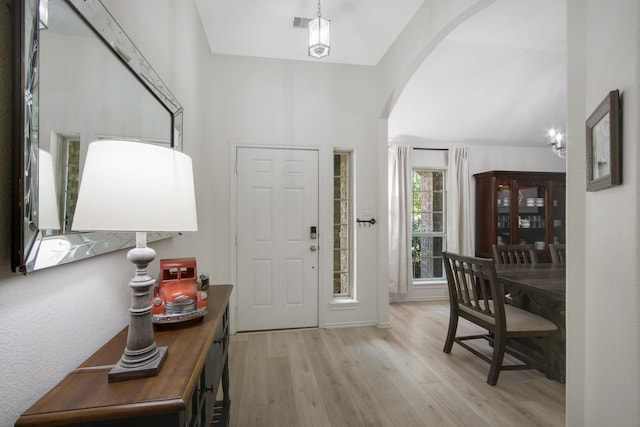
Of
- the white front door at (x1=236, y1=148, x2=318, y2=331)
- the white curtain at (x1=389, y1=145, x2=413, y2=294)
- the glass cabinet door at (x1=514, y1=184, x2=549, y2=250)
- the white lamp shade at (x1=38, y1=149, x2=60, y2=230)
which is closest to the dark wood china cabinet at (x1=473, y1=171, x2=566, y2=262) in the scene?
the glass cabinet door at (x1=514, y1=184, x2=549, y2=250)

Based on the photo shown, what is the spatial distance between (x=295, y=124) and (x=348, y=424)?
8.87 feet

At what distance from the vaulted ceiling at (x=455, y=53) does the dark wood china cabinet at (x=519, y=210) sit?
709mm

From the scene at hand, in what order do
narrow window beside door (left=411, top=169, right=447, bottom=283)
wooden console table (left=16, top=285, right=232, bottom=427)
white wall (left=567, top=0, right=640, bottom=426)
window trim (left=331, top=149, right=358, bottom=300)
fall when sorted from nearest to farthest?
wooden console table (left=16, top=285, right=232, bottom=427)
white wall (left=567, top=0, right=640, bottom=426)
window trim (left=331, top=149, right=358, bottom=300)
narrow window beside door (left=411, top=169, right=447, bottom=283)

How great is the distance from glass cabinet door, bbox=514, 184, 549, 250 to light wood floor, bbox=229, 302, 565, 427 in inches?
93.6

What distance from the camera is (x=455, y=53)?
120 inches

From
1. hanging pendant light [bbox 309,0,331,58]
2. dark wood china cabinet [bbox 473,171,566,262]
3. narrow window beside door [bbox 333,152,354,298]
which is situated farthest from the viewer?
dark wood china cabinet [bbox 473,171,566,262]

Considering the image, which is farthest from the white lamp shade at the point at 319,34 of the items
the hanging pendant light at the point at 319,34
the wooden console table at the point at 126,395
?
the wooden console table at the point at 126,395

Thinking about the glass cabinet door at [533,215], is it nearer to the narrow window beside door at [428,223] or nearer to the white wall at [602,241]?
the narrow window beside door at [428,223]

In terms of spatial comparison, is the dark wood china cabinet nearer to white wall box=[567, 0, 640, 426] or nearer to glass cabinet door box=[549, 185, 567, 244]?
glass cabinet door box=[549, 185, 567, 244]

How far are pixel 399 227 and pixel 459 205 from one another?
3.36 ft

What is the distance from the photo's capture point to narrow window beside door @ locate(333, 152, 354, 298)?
10.9ft

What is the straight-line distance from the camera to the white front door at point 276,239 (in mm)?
3008

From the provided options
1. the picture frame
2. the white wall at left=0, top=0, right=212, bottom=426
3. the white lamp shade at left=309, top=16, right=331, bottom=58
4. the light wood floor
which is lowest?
the light wood floor

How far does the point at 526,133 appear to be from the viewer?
4297 mm
